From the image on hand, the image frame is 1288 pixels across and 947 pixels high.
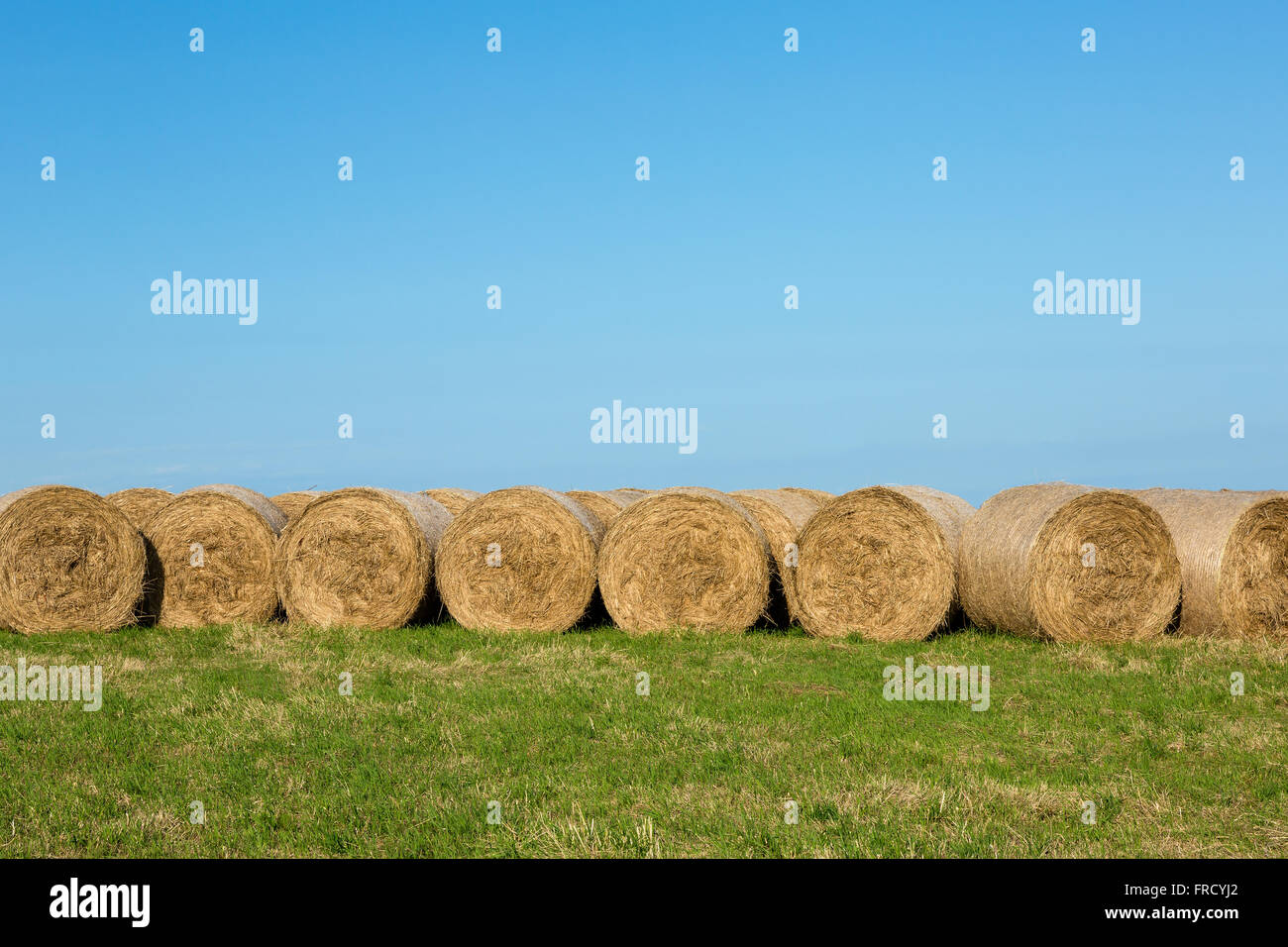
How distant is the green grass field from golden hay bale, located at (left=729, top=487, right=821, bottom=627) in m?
2.44

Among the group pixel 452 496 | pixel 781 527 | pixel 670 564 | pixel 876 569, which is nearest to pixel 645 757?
pixel 670 564

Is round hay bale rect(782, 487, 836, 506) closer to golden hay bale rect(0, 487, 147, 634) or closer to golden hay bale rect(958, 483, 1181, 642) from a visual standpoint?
golden hay bale rect(958, 483, 1181, 642)

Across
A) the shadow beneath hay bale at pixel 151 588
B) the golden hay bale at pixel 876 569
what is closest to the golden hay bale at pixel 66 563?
the shadow beneath hay bale at pixel 151 588

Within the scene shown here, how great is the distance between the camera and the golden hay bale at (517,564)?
47.5 feet

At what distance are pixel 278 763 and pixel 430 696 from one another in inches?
89.5

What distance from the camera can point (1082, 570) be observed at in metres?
13.5

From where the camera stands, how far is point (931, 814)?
645 centimetres

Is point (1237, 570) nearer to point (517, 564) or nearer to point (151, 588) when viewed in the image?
point (517, 564)

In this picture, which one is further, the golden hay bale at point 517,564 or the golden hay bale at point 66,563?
the golden hay bale at point 66,563

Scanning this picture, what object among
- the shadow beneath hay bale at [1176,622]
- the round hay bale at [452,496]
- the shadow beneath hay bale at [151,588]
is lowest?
the shadow beneath hay bale at [1176,622]

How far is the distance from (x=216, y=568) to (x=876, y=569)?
30.8ft

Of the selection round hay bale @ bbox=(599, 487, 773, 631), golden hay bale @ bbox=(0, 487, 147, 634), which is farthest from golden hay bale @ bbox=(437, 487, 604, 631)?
golden hay bale @ bbox=(0, 487, 147, 634)

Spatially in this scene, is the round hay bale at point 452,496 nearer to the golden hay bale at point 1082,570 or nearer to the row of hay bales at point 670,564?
the row of hay bales at point 670,564

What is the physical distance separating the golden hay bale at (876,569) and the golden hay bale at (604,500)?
13.4ft
